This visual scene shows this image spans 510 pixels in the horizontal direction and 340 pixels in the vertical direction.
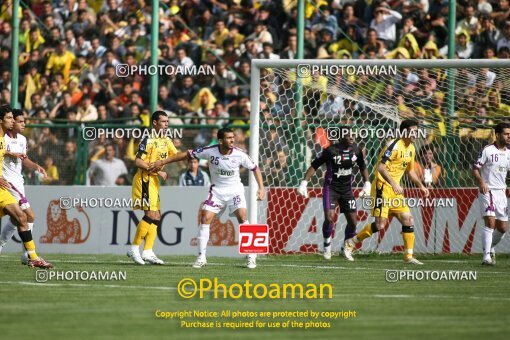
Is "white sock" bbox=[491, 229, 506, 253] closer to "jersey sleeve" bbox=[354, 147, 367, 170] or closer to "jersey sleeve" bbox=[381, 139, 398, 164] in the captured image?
"jersey sleeve" bbox=[381, 139, 398, 164]

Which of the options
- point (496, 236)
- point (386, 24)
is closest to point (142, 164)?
point (496, 236)

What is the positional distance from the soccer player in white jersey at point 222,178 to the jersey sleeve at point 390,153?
255 cm

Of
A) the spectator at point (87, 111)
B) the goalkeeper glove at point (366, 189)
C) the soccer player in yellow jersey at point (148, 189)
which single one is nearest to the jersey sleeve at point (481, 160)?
the goalkeeper glove at point (366, 189)

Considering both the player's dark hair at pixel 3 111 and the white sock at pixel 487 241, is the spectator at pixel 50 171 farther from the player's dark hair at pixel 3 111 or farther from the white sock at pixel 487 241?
the white sock at pixel 487 241

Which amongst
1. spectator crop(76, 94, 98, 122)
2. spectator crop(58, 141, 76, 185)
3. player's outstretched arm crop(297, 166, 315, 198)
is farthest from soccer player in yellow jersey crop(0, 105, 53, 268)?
spectator crop(76, 94, 98, 122)

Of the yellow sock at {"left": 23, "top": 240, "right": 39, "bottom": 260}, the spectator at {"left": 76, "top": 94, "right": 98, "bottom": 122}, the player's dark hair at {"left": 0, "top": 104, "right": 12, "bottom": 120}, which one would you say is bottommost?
the yellow sock at {"left": 23, "top": 240, "right": 39, "bottom": 260}

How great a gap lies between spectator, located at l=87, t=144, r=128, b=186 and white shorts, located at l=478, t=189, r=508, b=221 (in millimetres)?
7320

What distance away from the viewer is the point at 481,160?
17.6 metres

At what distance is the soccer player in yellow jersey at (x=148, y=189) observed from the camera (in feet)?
55.4

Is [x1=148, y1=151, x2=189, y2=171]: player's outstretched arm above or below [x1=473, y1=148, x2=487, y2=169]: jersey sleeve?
below

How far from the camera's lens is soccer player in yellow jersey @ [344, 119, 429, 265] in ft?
58.2

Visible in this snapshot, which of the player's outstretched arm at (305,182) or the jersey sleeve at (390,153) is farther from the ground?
the jersey sleeve at (390,153)

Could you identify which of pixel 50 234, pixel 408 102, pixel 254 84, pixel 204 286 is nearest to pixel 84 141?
pixel 50 234

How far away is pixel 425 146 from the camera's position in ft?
64.4
